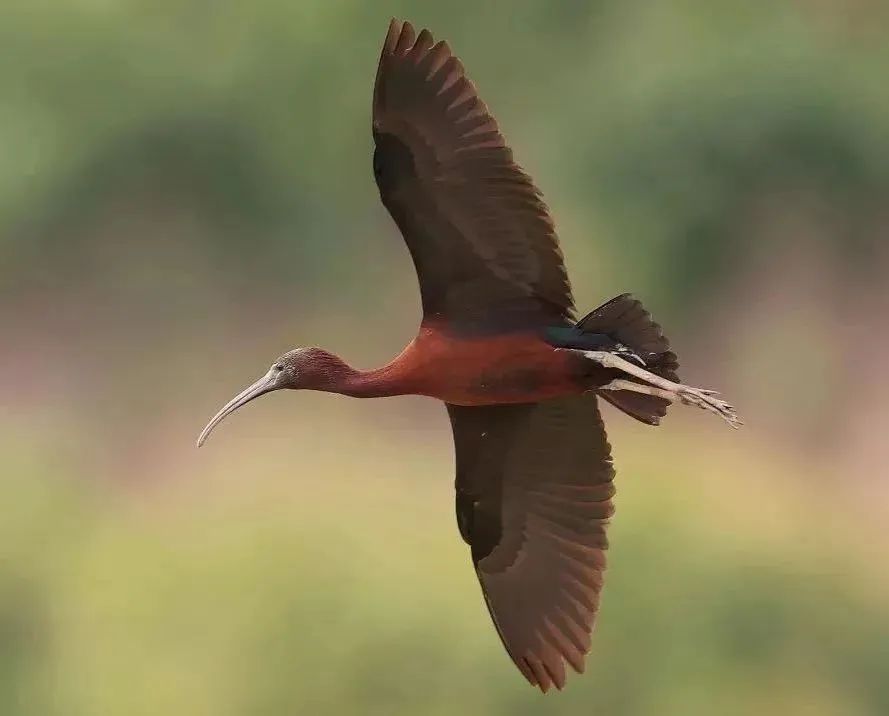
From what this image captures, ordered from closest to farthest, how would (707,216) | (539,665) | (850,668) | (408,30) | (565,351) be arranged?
(408,30)
(565,351)
(539,665)
(850,668)
(707,216)

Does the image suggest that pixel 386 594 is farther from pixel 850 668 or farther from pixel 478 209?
pixel 478 209

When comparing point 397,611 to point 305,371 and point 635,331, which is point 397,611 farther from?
point 635,331

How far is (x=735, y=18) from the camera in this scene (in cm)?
795

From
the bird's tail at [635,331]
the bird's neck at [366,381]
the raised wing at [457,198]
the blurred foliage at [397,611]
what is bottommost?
the blurred foliage at [397,611]

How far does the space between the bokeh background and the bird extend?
7.92ft

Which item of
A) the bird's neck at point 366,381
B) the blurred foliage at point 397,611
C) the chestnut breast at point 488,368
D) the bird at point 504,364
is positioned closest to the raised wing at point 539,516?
the bird at point 504,364

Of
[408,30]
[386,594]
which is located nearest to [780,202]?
[386,594]

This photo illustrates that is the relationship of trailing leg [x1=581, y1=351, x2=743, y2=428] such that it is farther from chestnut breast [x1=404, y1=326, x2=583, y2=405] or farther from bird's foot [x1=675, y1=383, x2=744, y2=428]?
chestnut breast [x1=404, y1=326, x2=583, y2=405]

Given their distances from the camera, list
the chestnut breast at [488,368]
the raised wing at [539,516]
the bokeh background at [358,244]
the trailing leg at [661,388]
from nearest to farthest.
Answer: the trailing leg at [661,388], the chestnut breast at [488,368], the raised wing at [539,516], the bokeh background at [358,244]

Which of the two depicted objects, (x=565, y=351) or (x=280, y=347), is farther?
(x=280, y=347)

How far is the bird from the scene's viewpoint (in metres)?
3.88

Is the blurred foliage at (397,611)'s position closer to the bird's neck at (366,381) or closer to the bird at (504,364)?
the bird at (504,364)

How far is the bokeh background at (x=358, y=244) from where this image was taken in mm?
7219

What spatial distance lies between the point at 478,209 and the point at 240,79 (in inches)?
164
